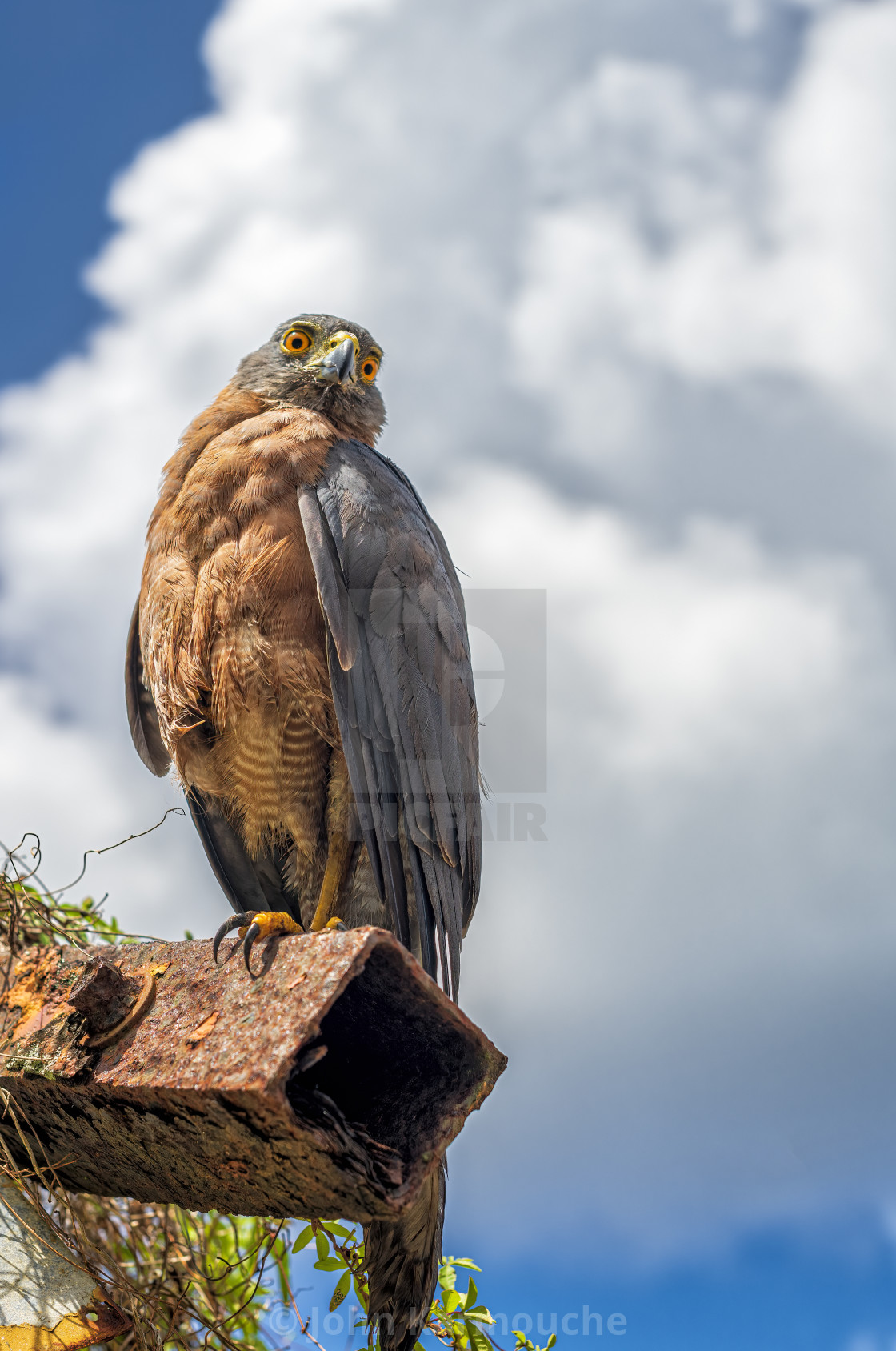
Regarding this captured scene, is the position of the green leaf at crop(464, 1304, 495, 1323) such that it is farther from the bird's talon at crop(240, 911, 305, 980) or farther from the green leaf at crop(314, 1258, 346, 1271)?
the bird's talon at crop(240, 911, 305, 980)

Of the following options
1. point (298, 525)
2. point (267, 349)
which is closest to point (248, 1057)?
point (298, 525)

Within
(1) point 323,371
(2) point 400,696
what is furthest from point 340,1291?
(1) point 323,371

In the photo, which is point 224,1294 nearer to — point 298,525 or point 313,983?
point 313,983

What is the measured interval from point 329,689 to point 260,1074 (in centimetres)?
131

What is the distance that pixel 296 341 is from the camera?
3.78m

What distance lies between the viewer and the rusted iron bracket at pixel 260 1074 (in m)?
1.86

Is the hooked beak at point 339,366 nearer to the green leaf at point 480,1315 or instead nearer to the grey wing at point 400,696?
the grey wing at point 400,696

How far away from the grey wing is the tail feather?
0.60 metres

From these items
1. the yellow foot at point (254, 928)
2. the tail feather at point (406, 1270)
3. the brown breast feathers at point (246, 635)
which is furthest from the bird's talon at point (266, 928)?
the tail feather at point (406, 1270)

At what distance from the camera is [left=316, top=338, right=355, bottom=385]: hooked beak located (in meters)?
3.62

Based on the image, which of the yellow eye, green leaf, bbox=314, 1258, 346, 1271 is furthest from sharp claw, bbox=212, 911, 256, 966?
the yellow eye

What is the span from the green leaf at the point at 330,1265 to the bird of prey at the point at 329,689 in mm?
488

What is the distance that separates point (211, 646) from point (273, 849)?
31.4 inches

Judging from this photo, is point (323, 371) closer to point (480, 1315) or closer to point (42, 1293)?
point (42, 1293)
